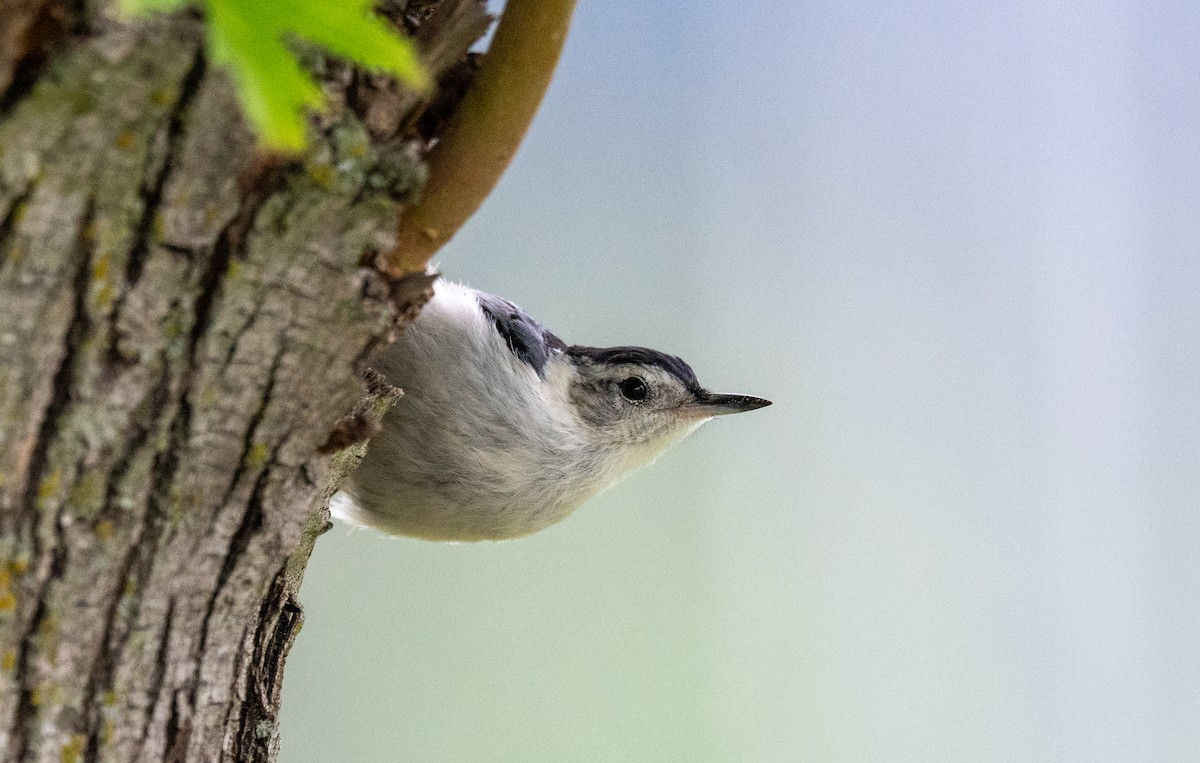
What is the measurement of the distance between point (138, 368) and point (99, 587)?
13cm

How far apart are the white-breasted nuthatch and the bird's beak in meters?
0.06

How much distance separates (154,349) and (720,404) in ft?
3.40

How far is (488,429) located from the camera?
1207mm

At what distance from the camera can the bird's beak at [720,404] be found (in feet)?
4.87

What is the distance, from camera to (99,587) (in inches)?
22.5

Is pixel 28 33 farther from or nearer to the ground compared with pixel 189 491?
farther from the ground

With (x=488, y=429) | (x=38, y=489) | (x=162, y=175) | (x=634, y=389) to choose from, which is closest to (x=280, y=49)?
(x=162, y=175)

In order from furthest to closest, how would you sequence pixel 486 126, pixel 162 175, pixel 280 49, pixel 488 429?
pixel 488 429 < pixel 486 126 < pixel 162 175 < pixel 280 49

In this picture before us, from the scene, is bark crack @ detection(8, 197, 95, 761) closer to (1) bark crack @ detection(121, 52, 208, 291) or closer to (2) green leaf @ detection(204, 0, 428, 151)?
(1) bark crack @ detection(121, 52, 208, 291)

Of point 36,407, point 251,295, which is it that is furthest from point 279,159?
point 36,407

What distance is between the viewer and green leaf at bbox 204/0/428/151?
12.5 inches

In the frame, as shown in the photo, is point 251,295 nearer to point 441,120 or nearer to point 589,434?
point 441,120

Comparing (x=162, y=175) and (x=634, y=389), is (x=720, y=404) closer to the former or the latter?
(x=634, y=389)

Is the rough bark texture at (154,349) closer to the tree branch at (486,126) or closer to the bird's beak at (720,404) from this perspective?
the tree branch at (486,126)
